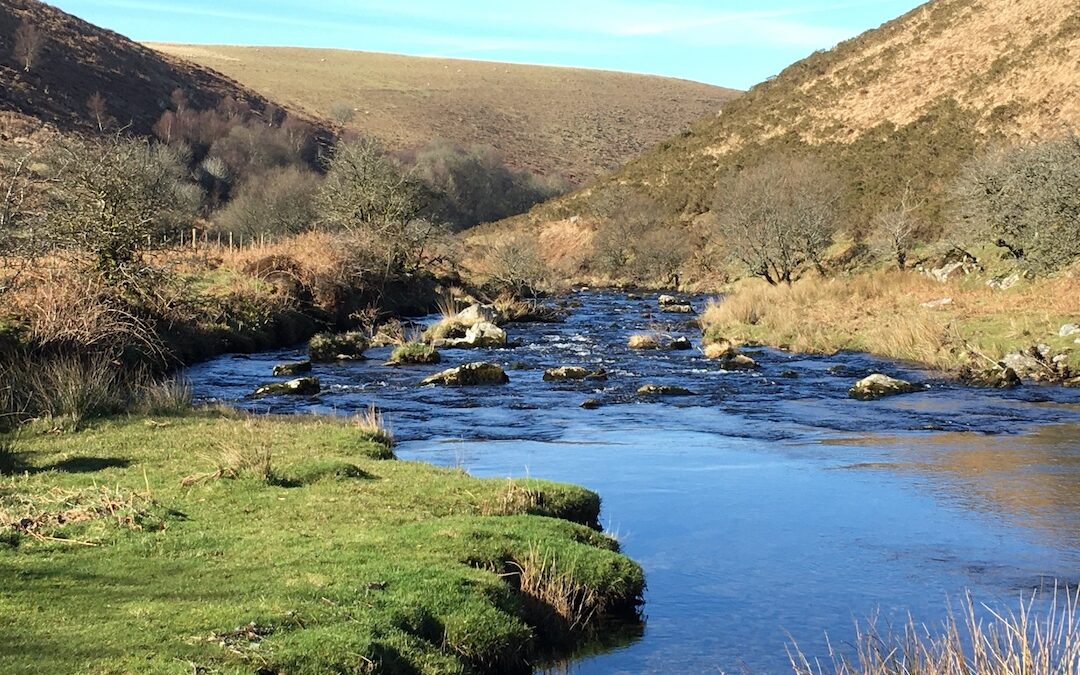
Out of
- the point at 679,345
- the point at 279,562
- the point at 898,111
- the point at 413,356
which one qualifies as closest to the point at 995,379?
the point at 679,345

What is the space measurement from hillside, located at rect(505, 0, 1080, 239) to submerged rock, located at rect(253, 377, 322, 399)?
142ft

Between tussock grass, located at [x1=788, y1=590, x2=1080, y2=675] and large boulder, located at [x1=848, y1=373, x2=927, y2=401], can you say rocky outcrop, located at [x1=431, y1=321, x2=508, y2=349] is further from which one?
tussock grass, located at [x1=788, y1=590, x2=1080, y2=675]

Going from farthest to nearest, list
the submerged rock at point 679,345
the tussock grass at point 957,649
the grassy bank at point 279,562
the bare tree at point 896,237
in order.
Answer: the bare tree at point 896,237, the submerged rock at point 679,345, the grassy bank at point 279,562, the tussock grass at point 957,649

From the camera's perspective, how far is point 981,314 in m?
33.4

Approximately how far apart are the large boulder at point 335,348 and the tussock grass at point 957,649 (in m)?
24.2

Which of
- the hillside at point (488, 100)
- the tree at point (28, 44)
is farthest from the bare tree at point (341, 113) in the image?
the tree at point (28, 44)

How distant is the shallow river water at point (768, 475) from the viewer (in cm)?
1157

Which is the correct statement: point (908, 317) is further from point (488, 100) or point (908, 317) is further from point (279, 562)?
point (488, 100)

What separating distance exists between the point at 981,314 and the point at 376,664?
29.8m

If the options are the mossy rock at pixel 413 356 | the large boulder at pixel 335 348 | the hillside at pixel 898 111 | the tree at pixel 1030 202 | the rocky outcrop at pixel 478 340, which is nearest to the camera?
the mossy rock at pixel 413 356

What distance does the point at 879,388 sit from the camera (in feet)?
86.5

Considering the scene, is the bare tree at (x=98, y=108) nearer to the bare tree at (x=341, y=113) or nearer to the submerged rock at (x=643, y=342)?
the bare tree at (x=341, y=113)

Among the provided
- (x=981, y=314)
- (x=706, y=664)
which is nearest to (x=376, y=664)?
(x=706, y=664)

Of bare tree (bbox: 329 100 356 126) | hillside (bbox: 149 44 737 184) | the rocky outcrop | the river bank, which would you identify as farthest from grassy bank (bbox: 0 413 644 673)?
bare tree (bbox: 329 100 356 126)
